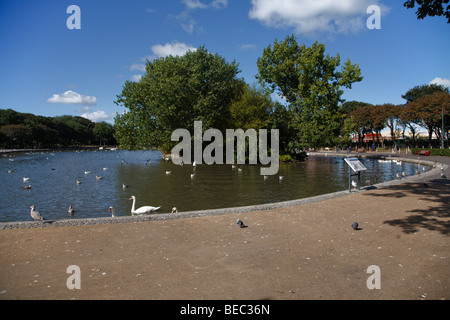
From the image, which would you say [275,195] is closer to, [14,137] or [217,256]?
[217,256]

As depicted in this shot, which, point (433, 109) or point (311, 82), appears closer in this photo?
point (311, 82)

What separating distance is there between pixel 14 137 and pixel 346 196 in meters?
129

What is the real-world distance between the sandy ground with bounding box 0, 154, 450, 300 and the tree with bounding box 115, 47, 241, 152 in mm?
36520

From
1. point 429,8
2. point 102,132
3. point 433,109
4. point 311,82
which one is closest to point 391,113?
point 433,109

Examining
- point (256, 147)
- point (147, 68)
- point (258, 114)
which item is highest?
point (147, 68)

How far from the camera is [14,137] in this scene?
110000mm

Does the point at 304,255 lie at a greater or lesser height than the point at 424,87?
lesser

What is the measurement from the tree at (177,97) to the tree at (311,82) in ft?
25.2

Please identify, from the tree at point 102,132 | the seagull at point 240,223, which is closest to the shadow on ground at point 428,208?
the seagull at point 240,223

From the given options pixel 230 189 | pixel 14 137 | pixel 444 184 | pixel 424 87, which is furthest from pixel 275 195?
pixel 14 137

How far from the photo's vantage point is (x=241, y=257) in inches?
316

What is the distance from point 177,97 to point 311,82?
74.3 ft

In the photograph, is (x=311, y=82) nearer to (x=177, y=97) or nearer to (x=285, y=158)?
(x=285, y=158)

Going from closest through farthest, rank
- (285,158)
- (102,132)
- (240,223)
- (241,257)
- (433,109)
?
(241,257), (240,223), (285,158), (433,109), (102,132)
